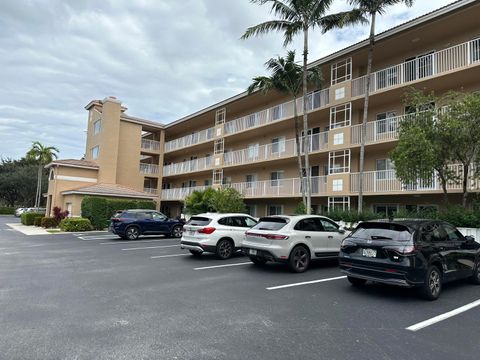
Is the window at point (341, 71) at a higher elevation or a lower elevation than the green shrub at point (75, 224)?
higher

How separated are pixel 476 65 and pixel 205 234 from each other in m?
13.1

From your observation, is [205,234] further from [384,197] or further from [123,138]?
[123,138]

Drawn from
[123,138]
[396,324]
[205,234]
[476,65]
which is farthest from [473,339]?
[123,138]

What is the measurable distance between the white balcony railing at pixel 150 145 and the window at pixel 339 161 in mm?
22631

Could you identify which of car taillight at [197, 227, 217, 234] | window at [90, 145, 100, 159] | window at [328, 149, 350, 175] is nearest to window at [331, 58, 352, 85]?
window at [328, 149, 350, 175]

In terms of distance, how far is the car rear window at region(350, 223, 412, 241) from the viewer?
24.1 ft

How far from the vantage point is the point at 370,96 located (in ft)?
63.0

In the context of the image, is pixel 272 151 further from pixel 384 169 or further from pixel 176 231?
pixel 176 231

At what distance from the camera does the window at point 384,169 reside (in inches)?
699

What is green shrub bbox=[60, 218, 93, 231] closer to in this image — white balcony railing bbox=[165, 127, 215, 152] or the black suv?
white balcony railing bbox=[165, 127, 215, 152]

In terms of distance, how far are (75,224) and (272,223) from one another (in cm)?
1883

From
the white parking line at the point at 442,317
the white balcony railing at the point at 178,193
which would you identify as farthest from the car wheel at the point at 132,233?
the white parking line at the point at 442,317

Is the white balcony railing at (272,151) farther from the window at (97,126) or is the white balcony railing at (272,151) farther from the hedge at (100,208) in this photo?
the window at (97,126)

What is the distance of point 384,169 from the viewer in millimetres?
19750
